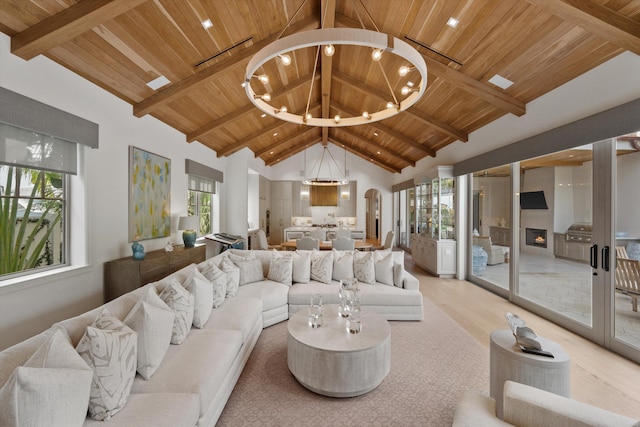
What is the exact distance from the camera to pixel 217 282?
10.0 ft

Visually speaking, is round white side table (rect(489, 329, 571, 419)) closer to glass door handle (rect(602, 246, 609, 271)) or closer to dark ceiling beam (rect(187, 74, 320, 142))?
glass door handle (rect(602, 246, 609, 271))

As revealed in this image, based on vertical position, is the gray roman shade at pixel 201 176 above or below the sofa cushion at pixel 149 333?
above

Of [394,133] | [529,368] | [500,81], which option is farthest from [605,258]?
[394,133]

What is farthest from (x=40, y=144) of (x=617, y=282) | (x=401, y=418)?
(x=617, y=282)

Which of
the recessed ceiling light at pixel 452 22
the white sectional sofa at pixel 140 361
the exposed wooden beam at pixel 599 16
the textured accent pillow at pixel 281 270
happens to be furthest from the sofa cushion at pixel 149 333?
the recessed ceiling light at pixel 452 22

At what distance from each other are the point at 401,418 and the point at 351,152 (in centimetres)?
939

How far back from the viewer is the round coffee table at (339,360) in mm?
2123

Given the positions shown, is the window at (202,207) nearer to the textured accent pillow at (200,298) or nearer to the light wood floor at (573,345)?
the textured accent pillow at (200,298)

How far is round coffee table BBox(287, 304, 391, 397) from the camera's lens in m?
2.12

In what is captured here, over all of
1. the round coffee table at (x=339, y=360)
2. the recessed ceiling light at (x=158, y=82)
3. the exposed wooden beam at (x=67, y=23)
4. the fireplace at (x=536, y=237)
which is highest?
the recessed ceiling light at (x=158, y=82)

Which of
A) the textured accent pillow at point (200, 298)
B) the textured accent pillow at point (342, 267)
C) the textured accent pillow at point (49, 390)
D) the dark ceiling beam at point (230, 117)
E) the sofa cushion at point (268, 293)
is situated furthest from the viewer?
the dark ceiling beam at point (230, 117)

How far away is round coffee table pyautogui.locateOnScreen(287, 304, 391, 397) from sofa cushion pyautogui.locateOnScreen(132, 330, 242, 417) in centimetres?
55

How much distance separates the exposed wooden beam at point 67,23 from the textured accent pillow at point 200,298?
2.42 meters

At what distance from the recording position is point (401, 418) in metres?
1.96
